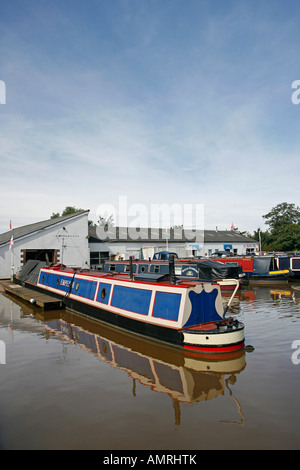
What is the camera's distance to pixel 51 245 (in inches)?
1150

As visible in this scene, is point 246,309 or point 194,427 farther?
point 246,309

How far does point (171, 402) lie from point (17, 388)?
3.40m

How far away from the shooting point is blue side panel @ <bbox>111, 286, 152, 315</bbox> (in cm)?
1003

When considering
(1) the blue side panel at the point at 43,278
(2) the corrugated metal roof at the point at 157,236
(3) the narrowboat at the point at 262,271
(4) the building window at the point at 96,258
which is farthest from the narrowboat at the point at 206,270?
(2) the corrugated metal roof at the point at 157,236

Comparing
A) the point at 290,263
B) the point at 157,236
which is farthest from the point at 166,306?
the point at 157,236

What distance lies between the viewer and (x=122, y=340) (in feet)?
33.8

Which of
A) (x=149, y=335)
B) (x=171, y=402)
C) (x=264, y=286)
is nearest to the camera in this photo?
(x=171, y=402)

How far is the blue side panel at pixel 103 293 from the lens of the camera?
12166 millimetres

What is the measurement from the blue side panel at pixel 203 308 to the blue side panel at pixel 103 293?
14.0ft

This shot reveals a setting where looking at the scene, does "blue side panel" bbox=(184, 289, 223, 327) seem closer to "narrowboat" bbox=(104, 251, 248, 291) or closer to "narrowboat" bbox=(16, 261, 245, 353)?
"narrowboat" bbox=(16, 261, 245, 353)

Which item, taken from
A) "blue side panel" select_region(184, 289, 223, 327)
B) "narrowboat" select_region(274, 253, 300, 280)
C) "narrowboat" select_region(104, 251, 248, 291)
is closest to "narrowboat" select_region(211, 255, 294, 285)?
"narrowboat" select_region(274, 253, 300, 280)

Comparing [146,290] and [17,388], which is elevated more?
[146,290]
